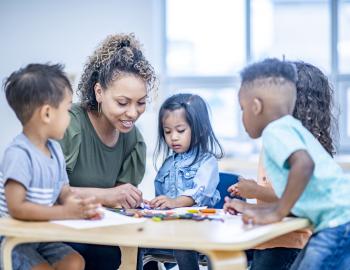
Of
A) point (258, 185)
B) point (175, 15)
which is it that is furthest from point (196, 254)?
point (175, 15)

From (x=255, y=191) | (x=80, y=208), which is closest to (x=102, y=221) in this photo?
(x=80, y=208)

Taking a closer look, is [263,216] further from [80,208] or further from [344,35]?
[344,35]

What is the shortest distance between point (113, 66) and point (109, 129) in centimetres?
25

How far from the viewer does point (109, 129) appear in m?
2.19

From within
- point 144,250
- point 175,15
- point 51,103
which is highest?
point 175,15

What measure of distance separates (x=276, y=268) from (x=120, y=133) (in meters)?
0.75

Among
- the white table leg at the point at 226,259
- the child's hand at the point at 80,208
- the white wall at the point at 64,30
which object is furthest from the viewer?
the white wall at the point at 64,30

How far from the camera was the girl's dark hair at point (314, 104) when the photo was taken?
1.86m

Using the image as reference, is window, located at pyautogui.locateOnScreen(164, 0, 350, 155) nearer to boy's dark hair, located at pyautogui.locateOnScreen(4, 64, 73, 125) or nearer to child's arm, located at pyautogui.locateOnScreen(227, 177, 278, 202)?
child's arm, located at pyautogui.locateOnScreen(227, 177, 278, 202)

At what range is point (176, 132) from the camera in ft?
7.25

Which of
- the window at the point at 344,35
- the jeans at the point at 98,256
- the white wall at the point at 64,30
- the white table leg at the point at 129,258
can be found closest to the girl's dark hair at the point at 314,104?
the white table leg at the point at 129,258

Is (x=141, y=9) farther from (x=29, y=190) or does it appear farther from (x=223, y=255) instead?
(x=223, y=255)

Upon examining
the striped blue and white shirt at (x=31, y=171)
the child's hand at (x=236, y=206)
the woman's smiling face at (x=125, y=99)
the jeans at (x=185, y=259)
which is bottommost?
the jeans at (x=185, y=259)

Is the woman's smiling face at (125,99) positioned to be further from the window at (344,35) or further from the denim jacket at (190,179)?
the window at (344,35)
